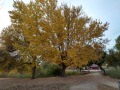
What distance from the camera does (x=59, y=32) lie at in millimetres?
23719

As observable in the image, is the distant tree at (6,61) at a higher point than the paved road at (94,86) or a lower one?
higher

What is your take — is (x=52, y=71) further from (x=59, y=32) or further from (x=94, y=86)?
(x=94, y=86)

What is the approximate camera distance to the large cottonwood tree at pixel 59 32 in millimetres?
23844

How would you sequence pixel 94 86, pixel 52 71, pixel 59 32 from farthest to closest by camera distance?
1. pixel 52 71
2. pixel 59 32
3. pixel 94 86

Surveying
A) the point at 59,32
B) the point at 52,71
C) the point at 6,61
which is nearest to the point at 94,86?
the point at 59,32

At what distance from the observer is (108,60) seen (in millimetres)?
39656

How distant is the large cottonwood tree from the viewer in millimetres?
23844

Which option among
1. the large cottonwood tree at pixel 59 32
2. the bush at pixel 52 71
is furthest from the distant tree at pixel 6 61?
the bush at pixel 52 71

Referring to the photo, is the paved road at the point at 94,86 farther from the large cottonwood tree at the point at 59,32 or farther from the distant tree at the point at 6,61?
the distant tree at the point at 6,61

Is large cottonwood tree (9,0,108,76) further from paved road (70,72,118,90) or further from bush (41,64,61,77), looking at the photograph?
bush (41,64,61,77)

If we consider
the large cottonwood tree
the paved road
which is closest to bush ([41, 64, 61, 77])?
the large cottonwood tree

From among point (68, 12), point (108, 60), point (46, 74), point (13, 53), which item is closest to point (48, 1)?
point (68, 12)

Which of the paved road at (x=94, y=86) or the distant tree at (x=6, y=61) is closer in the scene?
the paved road at (x=94, y=86)

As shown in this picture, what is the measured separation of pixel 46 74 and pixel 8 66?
17.2 feet
